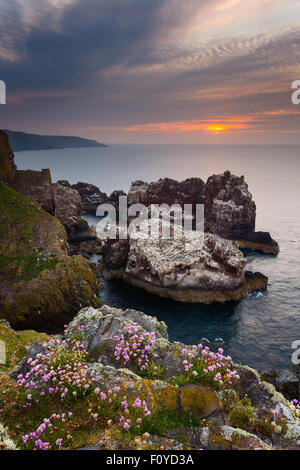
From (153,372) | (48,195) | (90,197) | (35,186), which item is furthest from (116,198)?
(153,372)

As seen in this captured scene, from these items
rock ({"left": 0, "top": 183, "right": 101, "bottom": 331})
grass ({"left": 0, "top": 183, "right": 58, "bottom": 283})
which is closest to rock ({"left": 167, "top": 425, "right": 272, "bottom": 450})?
rock ({"left": 0, "top": 183, "right": 101, "bottom": 331})

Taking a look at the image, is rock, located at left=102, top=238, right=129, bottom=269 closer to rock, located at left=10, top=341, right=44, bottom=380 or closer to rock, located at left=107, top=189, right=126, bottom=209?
rock, located at left=10, top=341, right=44, bottom=380

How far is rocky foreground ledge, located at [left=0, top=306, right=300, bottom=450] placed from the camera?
23.2ft

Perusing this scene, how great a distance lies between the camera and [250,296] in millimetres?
52562

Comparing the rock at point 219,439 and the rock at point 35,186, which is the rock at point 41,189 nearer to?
the rock at point 35,186

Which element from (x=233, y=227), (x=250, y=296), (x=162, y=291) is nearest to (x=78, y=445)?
(x=162, y=291)

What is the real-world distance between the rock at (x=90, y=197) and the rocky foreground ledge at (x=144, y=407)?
13430cm

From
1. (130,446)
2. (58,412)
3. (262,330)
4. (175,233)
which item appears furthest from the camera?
(175,233)

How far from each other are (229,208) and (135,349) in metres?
85.3

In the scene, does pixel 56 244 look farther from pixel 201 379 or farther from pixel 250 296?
pixel 201 379

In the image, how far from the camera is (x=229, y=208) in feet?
298

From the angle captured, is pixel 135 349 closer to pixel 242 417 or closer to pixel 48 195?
pixel 242 417

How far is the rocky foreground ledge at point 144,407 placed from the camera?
708cm

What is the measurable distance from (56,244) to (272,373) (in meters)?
36.9
